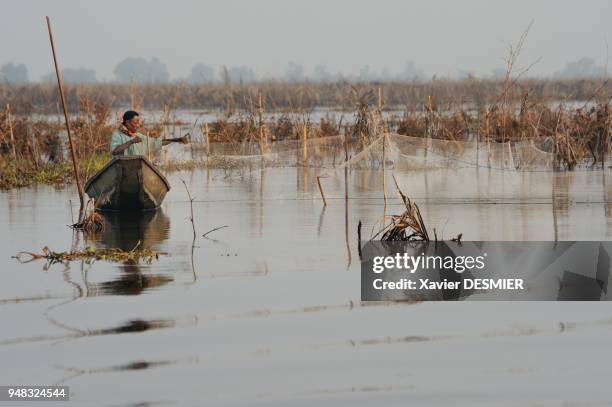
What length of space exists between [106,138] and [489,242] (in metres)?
12.6

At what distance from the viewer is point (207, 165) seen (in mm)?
22562

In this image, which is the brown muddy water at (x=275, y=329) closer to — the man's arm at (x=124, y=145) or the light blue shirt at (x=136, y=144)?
the man's arm at (x=124, y=145)

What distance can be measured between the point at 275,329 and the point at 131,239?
522 centimetres

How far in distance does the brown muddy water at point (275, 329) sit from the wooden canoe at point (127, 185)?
3.37ft

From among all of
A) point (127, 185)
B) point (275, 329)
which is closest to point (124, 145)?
point (127, 185)

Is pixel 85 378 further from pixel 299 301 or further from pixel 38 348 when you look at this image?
pixel 299 301

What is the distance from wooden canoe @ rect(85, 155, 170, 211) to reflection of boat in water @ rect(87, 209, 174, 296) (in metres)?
0.14

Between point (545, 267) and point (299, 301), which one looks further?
point (545, 267)

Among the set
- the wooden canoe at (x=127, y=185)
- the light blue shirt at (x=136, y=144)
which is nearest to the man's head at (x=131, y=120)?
the light blue shirt at (x=136, y=144)

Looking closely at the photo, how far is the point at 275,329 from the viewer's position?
811 cm

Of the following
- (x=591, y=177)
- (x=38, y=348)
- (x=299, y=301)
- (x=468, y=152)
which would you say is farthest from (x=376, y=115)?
(x=38, y=348)

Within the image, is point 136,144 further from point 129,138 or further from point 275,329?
point 275,329

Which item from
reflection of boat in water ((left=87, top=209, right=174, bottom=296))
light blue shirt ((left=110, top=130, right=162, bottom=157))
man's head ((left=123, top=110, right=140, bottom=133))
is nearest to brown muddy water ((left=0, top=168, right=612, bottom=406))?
reflection of boat in water ((left=87, top=209, right=174, bottom=296))

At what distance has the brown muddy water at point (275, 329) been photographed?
6.56 m
